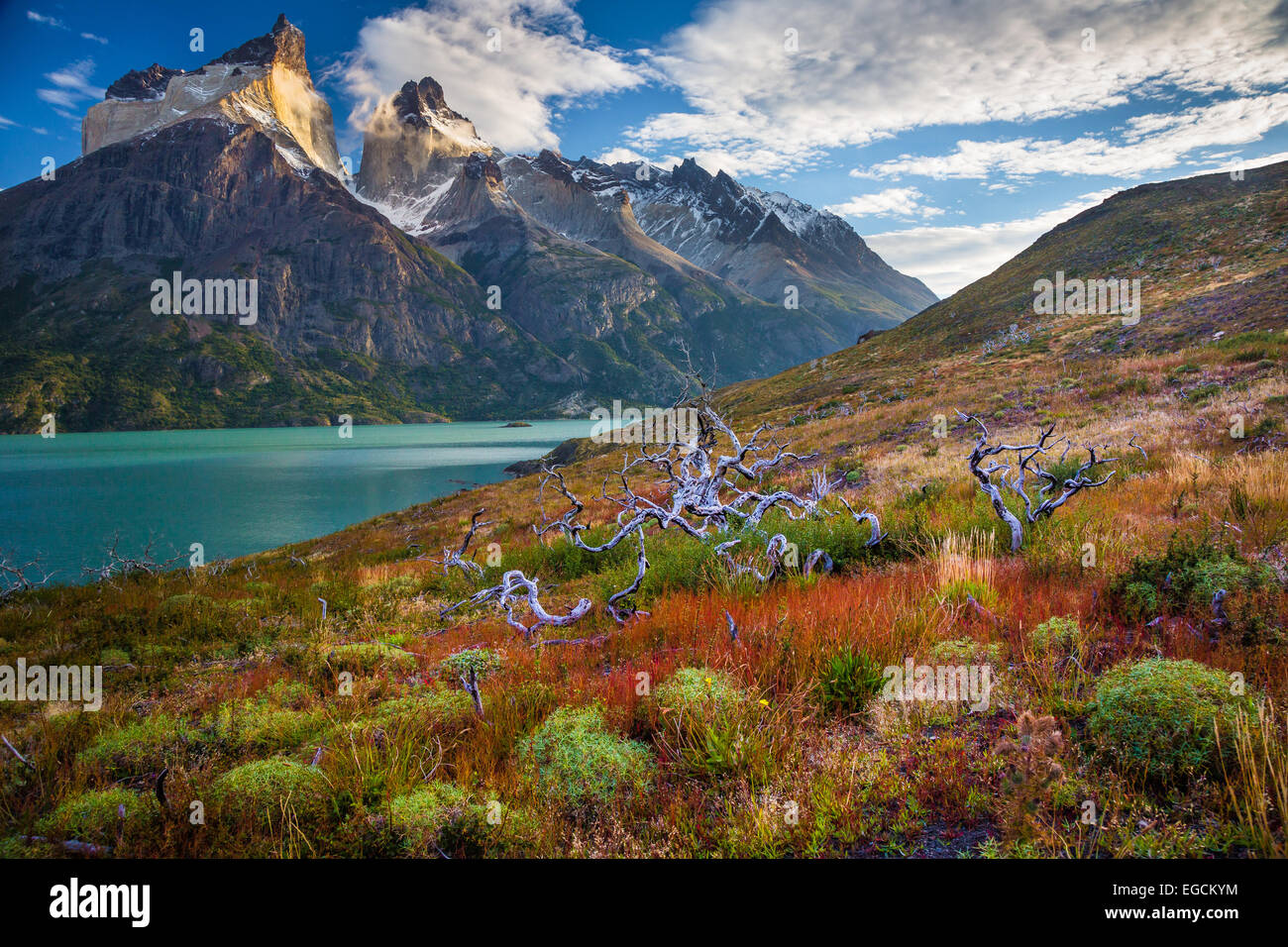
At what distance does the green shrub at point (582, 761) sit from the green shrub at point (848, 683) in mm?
1303

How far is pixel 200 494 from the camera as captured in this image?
2199 inches

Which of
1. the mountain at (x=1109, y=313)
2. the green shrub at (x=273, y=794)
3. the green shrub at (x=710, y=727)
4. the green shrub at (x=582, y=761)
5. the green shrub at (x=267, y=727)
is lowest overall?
the green shrub at (x=267, y=727)

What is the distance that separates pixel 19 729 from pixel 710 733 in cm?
653

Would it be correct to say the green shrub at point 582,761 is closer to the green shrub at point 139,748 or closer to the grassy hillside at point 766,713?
the grassy hillside at point 766,713

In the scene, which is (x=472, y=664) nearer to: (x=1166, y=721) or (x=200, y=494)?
(x=1166, y=721)

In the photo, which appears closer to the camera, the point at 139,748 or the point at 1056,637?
the point at 1056,637

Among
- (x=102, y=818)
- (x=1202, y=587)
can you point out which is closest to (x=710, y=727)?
(x=102, y=818)

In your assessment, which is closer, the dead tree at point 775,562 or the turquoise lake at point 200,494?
the dead tree at point 775,562

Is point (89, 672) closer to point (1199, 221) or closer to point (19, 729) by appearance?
point (19, 729)

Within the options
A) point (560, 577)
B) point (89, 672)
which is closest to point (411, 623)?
point (560, 577)

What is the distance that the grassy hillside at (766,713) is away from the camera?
2494 mm

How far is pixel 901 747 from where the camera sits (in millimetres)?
3035

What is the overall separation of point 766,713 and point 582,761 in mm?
1133

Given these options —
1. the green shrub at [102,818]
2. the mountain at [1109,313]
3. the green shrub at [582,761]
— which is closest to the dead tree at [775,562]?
the green shrub at [582,761]
